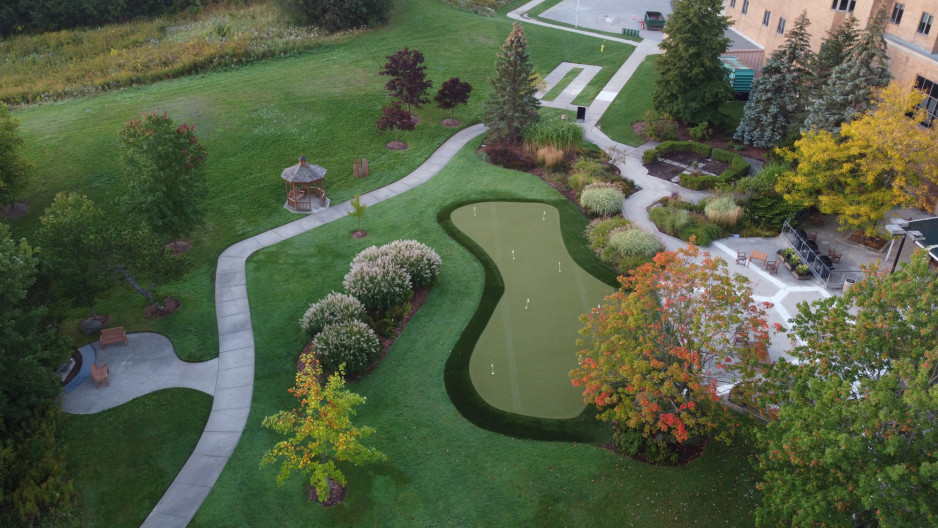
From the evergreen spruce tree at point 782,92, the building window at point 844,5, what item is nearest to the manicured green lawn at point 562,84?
the evergreen spruce tree at point 782,92

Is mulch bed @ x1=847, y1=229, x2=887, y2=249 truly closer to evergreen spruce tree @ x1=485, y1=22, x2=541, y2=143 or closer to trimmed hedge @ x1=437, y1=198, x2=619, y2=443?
trimmed hedge @ x1=437, y1=198, x2=619, y2=443

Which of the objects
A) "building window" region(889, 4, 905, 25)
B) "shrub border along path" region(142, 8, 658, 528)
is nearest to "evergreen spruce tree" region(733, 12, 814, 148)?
"building window" region(889, 4, 905, 25)

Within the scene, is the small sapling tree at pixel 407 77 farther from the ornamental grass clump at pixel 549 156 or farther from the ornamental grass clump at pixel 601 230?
the ornamental grass clump at pixel 601 230

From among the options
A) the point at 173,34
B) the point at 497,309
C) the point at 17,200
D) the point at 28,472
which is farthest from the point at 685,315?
the point at 173,34

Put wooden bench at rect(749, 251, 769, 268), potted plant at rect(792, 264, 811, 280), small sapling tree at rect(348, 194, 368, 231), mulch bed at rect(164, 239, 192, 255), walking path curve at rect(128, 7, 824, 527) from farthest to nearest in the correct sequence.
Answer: small sapling tree at rect(348, 194, 368, 231), mulch bed at rect(164, 239, 192, 255), wooden bench at rect(749, 251, 769, 268), potted plant at rect(792, 264, 811, 280), walking path curve at rect(128, 7, 824, 527)

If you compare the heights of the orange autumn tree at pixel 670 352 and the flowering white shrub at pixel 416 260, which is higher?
the orange autumn tree at pixel 670 352

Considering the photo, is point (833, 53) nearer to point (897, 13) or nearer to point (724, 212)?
point (897, 13)
